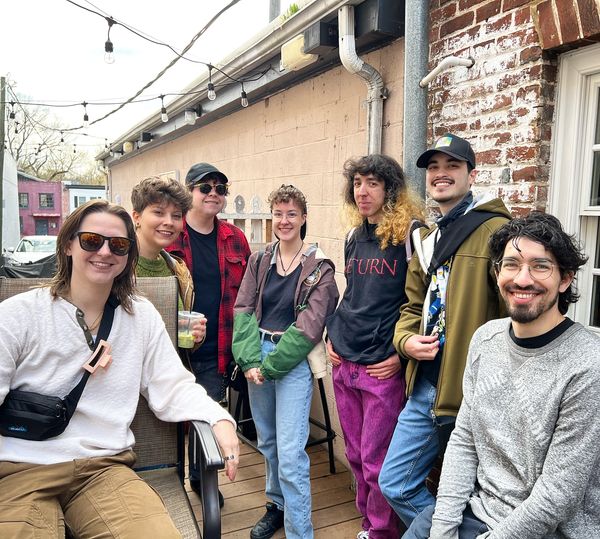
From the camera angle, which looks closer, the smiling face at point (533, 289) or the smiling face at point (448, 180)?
the smiling face at point (533, 289)

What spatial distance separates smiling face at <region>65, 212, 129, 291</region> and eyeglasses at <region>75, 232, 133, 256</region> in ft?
0.04

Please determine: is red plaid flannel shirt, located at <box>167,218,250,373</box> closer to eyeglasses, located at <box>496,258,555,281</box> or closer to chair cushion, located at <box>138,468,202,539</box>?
chair cushion, located at <box>138,468,202,539</box>

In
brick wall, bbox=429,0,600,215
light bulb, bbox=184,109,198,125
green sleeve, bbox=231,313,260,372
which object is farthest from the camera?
light bulb, bbox=184,109,198,125

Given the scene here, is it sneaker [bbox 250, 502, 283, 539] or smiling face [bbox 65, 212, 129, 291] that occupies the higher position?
smiling face [bbox 65, 212, 129, 291]

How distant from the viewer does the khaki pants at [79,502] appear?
152cm

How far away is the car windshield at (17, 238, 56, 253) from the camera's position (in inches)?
699

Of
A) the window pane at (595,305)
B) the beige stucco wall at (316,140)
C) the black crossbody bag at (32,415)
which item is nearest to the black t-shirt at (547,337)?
the window pane at (595,305)

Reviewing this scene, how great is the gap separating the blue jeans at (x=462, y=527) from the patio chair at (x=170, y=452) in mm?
671

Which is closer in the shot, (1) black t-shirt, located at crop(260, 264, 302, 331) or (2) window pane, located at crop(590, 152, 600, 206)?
(2) window pane, located at crop(590, 152, 600, 206)

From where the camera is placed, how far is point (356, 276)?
7.89 ft

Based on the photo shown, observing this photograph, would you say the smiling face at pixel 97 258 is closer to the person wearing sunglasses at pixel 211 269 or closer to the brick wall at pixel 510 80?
the person wearing sunglasses at pixel 211 269

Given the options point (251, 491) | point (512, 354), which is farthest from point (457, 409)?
point (251, 491)

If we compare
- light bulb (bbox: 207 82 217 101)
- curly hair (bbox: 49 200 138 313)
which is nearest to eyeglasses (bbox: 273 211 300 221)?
curly hair (bbox: 49 200 138 313)

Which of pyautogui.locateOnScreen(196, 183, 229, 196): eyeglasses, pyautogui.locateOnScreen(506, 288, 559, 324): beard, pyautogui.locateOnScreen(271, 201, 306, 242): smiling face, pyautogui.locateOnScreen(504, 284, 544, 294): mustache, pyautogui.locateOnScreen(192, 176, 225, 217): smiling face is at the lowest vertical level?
pyautogui.locateOnScreen(506, 288, 559, 324): beard
